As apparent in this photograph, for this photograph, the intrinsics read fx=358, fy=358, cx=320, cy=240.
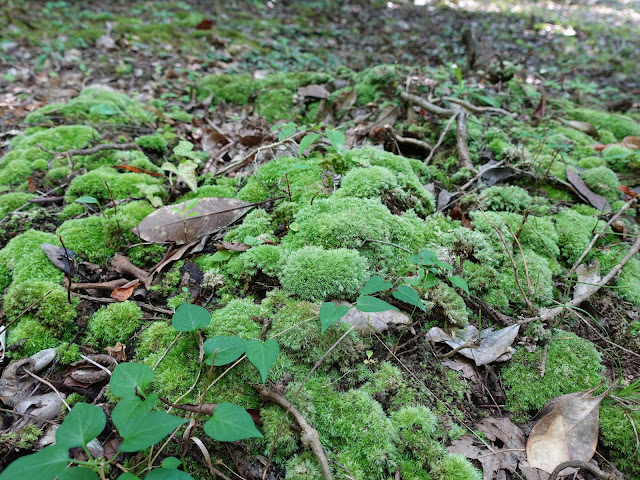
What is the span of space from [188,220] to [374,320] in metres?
1.52

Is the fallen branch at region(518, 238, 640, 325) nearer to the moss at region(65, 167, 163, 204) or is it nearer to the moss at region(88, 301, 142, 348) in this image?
the moss at region(88, 301, 142, 348)

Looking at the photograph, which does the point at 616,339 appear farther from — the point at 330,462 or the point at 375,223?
the point at 330,462

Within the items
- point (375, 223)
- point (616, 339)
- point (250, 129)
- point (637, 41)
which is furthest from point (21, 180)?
point (637, 41)

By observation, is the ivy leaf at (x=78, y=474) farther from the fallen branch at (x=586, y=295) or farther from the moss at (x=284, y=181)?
the fallen branch at (x=586, y=295)

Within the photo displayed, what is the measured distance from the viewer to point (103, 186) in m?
3.02

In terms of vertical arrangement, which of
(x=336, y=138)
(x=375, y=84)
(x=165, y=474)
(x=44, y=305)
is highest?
(x=375, y=84)

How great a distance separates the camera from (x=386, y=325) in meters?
2.06

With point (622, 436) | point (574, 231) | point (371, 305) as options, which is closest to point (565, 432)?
point (622, 436)

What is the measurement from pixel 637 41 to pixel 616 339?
12025mm

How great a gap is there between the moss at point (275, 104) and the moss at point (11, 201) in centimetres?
266

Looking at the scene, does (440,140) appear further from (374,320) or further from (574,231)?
(374,320)

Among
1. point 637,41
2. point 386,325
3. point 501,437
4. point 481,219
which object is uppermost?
point 637,41

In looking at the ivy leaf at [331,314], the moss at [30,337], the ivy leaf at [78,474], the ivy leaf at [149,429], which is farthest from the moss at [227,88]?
the ivy leaf at [78,474]

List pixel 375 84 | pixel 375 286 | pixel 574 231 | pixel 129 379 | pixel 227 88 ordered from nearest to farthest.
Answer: pixel 129 379, pixel 375 286, pixel 574 231, pixel 375 84, pixel 227 88
